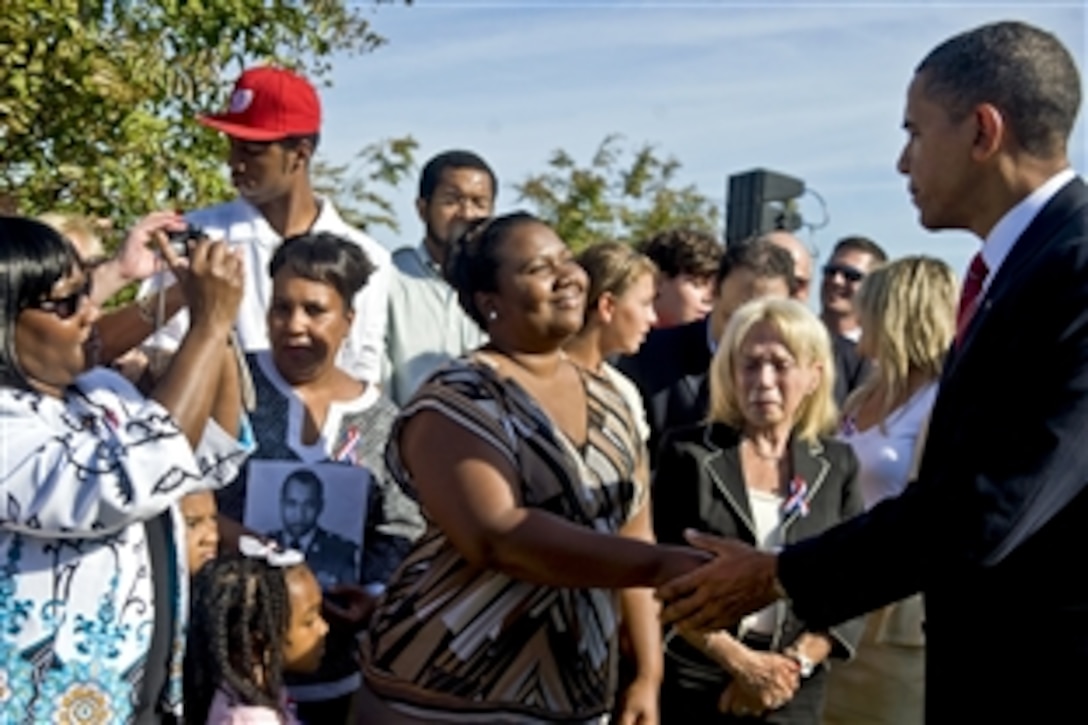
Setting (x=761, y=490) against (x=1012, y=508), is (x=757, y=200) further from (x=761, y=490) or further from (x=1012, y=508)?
(x=1012, y=508)

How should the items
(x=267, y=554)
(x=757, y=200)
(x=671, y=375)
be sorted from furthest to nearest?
(x=757, y=200) < (x=671, y=375) < (x=267, y=554)

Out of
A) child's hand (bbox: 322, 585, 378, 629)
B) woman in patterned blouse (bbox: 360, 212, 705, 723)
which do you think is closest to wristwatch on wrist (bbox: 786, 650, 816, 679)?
woman in patterned blouse (bbox: 360, 212, 705, 723)

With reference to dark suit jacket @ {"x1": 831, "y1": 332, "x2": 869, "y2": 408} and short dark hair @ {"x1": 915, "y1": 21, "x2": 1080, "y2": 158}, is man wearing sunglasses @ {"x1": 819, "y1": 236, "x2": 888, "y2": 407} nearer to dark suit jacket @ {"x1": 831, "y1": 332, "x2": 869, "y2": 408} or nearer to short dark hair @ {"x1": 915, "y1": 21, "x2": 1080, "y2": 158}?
dark suit jacket @ {"x1": 831, "y1": 332, "x2": 869, "y2": 408}

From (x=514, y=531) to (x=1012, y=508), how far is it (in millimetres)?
1163

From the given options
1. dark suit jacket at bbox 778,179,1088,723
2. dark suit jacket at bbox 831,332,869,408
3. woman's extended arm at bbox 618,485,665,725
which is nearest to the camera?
dark suit jacket at bbox 778,179,1088,723

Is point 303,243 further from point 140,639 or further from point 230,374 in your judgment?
point 140,639

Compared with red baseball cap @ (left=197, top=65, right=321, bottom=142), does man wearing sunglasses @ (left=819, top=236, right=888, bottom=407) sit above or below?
below

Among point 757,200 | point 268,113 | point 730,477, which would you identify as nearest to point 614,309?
point 730,477

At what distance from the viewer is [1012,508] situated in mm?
3279

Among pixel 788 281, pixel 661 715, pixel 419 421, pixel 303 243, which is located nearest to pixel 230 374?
pixel 419 421

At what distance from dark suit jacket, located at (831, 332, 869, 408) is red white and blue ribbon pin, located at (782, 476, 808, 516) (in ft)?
6.53

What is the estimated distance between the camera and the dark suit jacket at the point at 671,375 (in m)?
6.53

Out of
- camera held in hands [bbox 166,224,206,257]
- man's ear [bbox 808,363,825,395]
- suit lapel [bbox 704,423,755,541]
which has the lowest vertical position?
suit lapel [bbox 704,423,755,541]

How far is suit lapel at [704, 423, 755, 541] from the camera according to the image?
537cm
